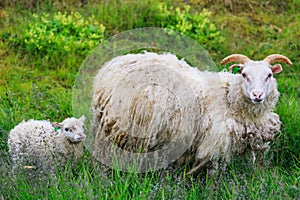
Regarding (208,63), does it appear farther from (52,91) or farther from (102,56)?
(52,91)

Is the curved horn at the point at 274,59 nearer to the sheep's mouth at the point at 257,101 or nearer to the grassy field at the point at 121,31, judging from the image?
the sheep's mouth at the point at 257,101

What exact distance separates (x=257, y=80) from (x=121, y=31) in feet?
12.1

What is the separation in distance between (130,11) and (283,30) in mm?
2214

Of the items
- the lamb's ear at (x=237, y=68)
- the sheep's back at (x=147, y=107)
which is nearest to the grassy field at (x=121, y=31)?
the sheep's back at (x=147, y=107)

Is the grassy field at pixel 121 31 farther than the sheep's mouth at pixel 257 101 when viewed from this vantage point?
No

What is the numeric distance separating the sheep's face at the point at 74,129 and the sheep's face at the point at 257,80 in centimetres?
142

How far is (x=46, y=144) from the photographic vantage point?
5.01 meters

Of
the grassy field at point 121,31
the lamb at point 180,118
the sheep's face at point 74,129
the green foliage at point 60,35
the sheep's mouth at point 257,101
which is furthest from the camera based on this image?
the green foliage at point 60,35

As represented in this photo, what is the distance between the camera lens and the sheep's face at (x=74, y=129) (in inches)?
193

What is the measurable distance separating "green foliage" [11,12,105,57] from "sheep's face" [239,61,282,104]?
3161mm

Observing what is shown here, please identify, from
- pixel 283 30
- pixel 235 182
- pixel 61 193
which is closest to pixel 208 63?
pixel 235 182

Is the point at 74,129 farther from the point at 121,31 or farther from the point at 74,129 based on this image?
the point at 121,31

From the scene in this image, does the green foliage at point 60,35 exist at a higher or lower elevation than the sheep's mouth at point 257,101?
higher

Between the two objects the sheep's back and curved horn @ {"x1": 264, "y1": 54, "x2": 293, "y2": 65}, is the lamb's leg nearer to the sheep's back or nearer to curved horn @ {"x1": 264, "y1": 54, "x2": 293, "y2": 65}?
the sheep's back
